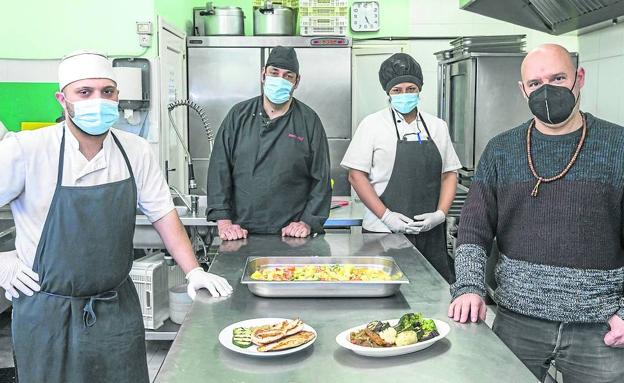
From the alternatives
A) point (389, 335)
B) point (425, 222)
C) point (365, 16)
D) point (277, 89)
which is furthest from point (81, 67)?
point (365, 16)

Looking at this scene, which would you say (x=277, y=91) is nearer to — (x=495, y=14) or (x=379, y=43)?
(x=495, y=14)

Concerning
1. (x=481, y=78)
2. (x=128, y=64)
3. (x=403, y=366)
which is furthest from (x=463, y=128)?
(x=403, y=366)

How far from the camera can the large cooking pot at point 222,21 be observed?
6043 mm

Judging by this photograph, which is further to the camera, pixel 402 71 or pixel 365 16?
pixel 365 16

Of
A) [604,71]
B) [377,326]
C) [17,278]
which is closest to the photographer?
[377,326]

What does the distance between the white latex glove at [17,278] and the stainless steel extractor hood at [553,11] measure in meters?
2.73

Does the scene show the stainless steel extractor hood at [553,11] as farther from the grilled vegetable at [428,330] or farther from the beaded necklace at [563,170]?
the grilled vegetable at [428,330]

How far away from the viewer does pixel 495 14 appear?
4.15 m

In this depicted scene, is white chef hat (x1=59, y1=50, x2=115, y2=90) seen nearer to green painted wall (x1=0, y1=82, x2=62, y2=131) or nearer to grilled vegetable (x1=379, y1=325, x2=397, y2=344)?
grilled vegetable (x1=379, y1=325, x2=397, y2=344)

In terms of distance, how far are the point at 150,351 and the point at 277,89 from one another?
1.95 m

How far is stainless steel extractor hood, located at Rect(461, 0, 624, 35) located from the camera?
3.36 m

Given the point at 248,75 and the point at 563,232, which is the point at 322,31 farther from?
the point at 563,232

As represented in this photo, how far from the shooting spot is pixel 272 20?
6.06 meters

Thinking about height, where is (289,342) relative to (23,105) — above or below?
below
